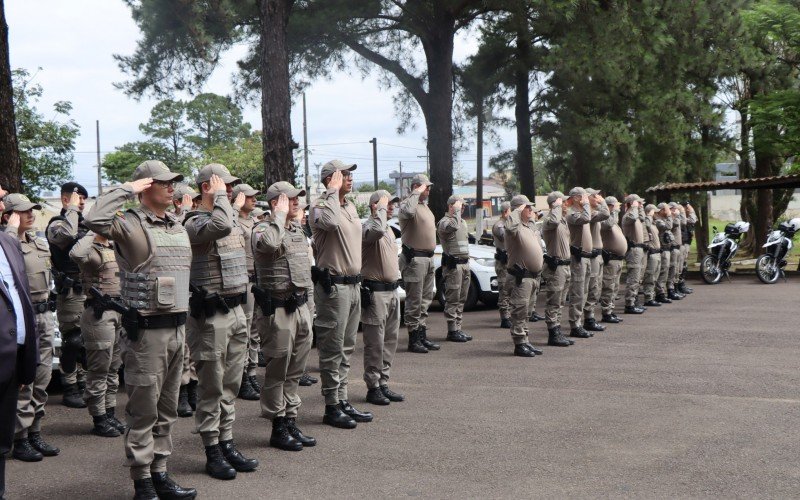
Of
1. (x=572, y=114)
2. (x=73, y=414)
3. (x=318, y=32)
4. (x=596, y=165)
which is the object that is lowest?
(x=73, y=414)

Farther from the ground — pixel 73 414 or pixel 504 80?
pixel 504 80

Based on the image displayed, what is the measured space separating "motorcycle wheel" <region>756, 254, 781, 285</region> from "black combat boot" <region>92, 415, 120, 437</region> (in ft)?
46.6

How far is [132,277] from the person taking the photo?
488 centimetres

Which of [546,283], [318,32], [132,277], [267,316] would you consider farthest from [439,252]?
[132,277]

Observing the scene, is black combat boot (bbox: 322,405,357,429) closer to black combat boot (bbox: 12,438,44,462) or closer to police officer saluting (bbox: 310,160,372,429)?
police officer saluting (bbox: 310,160,372,429)

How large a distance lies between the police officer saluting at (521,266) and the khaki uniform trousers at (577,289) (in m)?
1.14

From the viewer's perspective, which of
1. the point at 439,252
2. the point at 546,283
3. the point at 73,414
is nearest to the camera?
the point at 73,414

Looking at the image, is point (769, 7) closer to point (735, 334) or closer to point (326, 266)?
point (735, 334)

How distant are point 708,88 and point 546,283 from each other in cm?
1322

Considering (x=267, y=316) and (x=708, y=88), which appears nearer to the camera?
(x=267, y=316)

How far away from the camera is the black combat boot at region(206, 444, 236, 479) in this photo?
208 inches

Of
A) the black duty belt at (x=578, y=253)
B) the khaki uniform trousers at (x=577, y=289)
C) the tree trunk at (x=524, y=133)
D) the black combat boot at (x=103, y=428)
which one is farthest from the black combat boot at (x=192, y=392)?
the tree trunk at (x=524, y=133)

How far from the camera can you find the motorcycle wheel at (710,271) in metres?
17.7

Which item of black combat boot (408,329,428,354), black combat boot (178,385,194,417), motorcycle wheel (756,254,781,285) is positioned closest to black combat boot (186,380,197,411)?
black combat boot (178,385,194,417)
